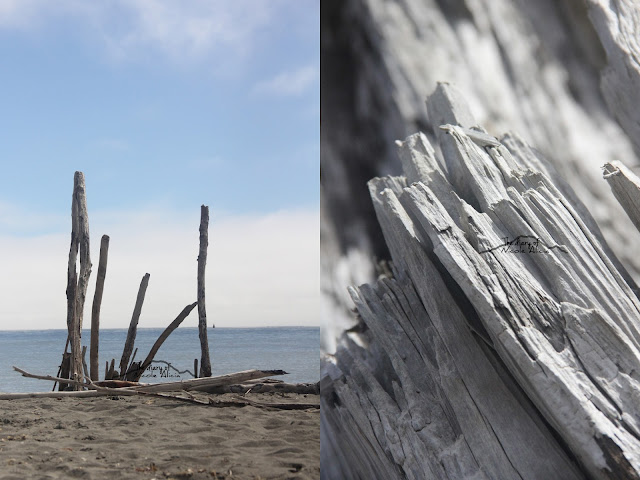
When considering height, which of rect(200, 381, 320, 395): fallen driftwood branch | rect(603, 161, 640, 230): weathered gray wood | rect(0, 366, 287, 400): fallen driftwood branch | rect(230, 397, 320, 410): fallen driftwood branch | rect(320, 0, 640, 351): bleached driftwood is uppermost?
rect(320, 0, 640, 351): bleached driftwood

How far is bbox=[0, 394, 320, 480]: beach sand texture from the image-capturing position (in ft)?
8.43

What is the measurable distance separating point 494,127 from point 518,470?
131 cm

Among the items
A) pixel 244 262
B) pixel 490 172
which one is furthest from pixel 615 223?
pixel 244 262

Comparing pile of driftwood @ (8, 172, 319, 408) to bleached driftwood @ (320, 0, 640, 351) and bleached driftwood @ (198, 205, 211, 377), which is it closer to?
bleached driftwood @ (198, 205, 211, 377)

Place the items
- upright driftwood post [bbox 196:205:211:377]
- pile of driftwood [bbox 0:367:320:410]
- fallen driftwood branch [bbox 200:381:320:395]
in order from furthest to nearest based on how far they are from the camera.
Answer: upright driftwood post [bbox 196:205:211:377] → fallen driftwood branch [bbox 200:381:320:395] → pile of driftwood [bbox 0:367:320:410]

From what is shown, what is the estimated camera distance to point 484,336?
194 centimetres

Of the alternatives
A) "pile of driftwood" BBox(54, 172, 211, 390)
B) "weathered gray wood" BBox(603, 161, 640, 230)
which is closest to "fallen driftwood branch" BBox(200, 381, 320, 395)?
"pile of driftwood" BBox(54, 172, 211, 390)

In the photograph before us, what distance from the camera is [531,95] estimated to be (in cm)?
231

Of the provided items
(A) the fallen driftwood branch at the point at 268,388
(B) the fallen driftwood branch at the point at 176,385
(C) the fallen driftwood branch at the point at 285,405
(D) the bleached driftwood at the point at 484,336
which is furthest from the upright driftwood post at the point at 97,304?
(D) the bleached driftwood at the point at 484,336

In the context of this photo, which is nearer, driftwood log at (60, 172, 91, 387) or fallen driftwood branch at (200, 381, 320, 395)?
fallen driftwood branch at (200, 381, 320, 395)

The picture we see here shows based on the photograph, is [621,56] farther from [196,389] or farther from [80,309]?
[80,309]

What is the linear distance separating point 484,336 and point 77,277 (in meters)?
4.00

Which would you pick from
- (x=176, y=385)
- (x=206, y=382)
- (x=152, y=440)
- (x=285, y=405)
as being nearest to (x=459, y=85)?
(x=152, y=440)

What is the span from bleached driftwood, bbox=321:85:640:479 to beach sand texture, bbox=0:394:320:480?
0.67 m
